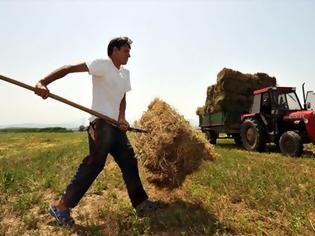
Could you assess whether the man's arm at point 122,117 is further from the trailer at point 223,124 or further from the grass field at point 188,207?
the trailer at point 223,124

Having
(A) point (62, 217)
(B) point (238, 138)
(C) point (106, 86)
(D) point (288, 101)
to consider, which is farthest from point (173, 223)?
(B) point (238, 138)

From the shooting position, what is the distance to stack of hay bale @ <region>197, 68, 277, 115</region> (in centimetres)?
1722

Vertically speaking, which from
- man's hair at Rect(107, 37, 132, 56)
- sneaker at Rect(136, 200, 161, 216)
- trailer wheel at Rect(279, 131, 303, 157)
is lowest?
sneaker at Rect(136, 200, 161, 216)

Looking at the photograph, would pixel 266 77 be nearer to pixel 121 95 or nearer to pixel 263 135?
pixel 263 135

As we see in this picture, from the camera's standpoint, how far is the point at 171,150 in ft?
18.8

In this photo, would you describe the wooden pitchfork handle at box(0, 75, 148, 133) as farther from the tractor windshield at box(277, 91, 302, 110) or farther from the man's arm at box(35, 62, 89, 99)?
the tractor windshield at box(277, 91, 302, 110)

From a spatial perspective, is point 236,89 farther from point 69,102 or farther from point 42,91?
point 42,91

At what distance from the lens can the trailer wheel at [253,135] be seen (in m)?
14.4

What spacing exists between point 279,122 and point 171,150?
889 centimetres

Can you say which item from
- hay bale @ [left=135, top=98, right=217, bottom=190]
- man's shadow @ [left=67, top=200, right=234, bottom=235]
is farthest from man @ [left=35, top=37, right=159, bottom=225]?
hay bale @ [left=135, top=98, right=217, bottom=190]

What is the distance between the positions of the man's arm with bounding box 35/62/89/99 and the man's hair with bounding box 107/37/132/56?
0.39 meters

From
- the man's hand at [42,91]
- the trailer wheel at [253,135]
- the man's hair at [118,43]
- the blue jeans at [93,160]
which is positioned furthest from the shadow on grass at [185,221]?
the trailer wheel at [253,135]

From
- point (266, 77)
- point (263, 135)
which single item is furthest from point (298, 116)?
point (266, 77)

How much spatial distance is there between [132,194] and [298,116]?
8915mm
